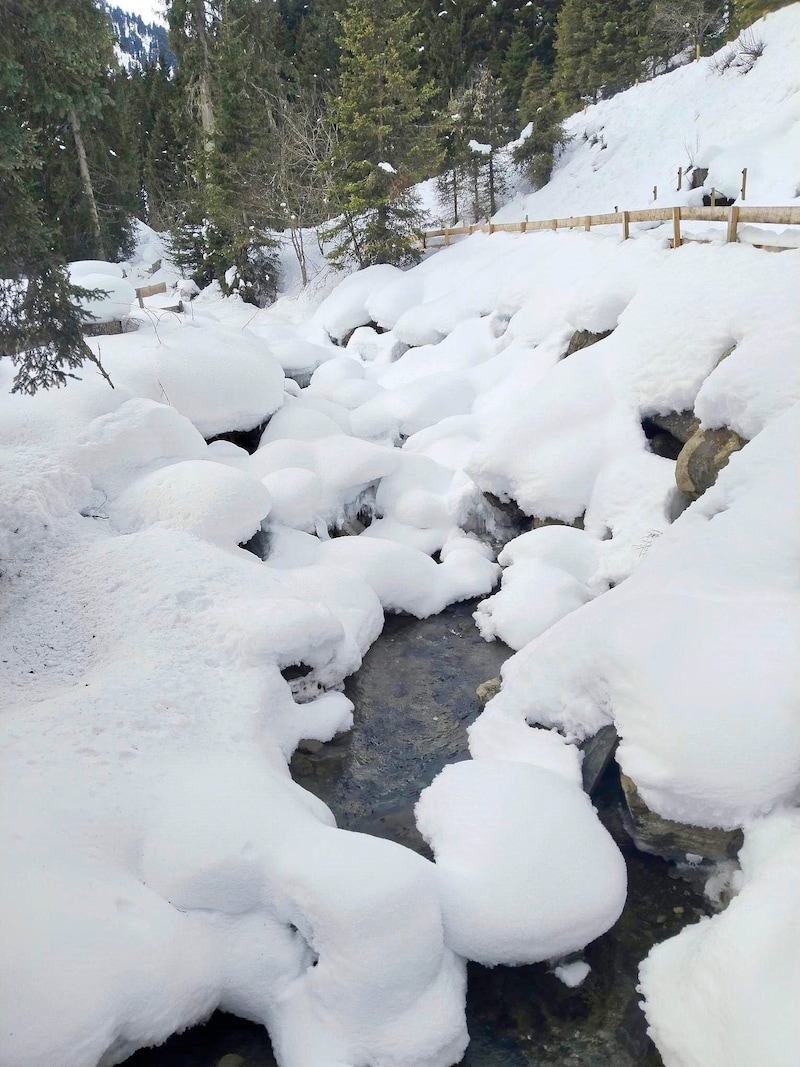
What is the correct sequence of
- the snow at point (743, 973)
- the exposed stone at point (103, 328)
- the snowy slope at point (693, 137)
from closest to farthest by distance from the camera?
the snow at point (743, 973) < the exposed stone at point (103, 328) < the snowy slope at point (693, 137)

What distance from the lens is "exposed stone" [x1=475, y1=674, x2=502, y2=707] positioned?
303 inches

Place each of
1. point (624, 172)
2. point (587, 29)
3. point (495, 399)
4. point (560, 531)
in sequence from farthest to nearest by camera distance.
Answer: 1. point (587, 29)
2. point (624, 172)
3. point (495, 399)
4. point (560, 531)

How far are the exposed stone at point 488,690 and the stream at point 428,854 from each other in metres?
0.14

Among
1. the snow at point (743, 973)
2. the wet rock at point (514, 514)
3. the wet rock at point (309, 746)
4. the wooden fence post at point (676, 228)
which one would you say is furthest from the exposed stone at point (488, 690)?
the wooden fence post at point (676, 228)

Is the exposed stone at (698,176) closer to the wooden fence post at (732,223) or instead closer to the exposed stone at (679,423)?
the wooden fence post at (732,223)

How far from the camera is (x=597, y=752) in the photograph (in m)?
6.16

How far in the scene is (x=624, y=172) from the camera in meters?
27.8

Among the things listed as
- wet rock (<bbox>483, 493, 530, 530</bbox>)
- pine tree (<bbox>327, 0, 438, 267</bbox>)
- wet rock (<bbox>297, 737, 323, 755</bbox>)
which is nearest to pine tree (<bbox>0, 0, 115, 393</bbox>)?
wet rock (<bbox>297, 737, 323, 755</bbox>)

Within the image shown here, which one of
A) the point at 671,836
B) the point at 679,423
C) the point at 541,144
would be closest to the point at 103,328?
the point at 679,423

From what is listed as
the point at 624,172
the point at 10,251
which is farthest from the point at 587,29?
the point at 10,251

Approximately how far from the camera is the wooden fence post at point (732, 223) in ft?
36.8

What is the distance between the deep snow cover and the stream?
183 millimetres

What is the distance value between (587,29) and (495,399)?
28.2 metres

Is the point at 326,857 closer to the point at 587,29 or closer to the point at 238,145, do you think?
the point at 238,145
